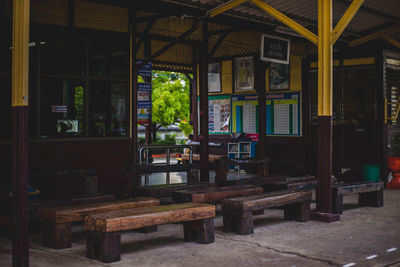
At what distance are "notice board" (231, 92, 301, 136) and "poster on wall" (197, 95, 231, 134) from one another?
0.19 m

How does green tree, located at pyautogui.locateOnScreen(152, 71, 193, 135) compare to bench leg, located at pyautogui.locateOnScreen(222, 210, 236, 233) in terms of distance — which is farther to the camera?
green tree, located at pyautogui.locateOnScreen(152, 71, 193, 135)

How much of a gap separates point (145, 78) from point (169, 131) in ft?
107

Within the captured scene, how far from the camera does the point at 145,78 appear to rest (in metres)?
11.5

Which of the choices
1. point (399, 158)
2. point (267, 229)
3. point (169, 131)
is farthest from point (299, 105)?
point (169, 131)

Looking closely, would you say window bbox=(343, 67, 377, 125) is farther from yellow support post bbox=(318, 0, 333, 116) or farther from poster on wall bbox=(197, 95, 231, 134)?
→ yellow support post bbox=(318, 0, 333, 116)

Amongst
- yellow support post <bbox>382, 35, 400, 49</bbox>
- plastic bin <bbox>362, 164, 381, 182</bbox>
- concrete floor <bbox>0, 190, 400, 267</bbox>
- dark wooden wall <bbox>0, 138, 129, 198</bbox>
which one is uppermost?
yellow support post <bbox>382, 35, 400, 49</bbox>

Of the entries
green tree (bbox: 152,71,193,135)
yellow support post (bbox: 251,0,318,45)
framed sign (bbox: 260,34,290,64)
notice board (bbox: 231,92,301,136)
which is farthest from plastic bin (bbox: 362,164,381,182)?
green tree (bbox: 152,71,193,135)

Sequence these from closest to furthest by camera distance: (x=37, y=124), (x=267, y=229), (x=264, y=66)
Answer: (x=267, y=229) < (x=37, y=124) < (x=264, y=66)

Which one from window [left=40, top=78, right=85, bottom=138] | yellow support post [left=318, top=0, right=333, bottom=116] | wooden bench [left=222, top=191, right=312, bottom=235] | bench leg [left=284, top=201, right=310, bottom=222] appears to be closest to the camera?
wooden bench [left=222, top=191, right=312, bottom=235]

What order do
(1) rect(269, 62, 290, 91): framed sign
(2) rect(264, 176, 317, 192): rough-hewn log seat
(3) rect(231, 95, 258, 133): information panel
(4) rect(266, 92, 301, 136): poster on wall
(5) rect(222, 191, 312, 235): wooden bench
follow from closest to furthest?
(5) rect(222, 191, 312, 235): wooden bench < (2) rect(264, 176, 317, 192): rough-hewn log seat < (4) rect(266, 92, 301, 136): poster on wall < (1) rect(269, 62, 290, 91): framed sign < (3) rect(231, 95, 258, 133): information panel

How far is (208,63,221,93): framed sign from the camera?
15.1 metres

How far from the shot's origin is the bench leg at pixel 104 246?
5.05 metres

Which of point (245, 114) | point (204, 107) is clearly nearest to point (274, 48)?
point (204, 107)

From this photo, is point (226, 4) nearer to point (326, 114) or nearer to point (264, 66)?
point (326, 114)
